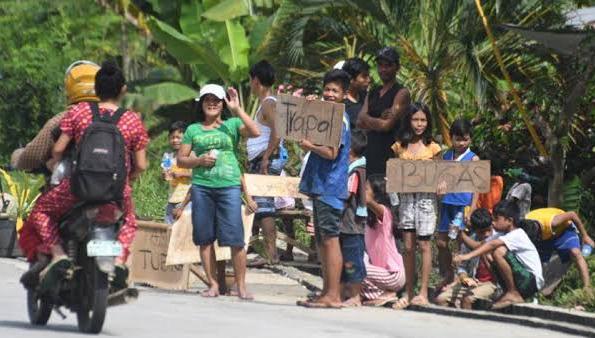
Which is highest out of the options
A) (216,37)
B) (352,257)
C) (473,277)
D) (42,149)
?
(216,37)

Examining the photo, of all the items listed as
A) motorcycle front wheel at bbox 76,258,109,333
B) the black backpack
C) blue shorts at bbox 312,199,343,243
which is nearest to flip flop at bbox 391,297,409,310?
blue shorts at bbox 312,199,343,243

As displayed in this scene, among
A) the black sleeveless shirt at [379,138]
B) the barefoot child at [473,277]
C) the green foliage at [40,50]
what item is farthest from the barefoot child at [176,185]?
the green foliage at [40,50]

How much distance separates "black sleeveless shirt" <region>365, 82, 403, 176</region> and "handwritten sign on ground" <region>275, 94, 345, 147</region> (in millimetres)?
1234

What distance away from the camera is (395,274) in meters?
15.1

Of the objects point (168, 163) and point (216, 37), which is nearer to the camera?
point (168, 163)

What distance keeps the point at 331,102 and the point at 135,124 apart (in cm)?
329

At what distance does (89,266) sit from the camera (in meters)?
11.2

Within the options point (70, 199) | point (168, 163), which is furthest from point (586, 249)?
point (70, 199)

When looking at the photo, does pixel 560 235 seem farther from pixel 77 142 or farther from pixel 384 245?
pixel 77 142

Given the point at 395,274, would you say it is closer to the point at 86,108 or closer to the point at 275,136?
the point at 275,136

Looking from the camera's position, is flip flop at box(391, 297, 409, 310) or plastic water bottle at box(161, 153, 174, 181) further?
plastic water bottle at box(161, 153, 174, 181)

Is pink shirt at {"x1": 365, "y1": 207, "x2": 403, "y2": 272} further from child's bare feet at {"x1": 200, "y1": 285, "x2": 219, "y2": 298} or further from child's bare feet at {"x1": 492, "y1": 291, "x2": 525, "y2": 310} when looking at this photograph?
child's bare feet at {"x1": 200, "y1": 285, "x2": 219, "y2": 298}

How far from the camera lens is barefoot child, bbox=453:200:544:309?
570 inches

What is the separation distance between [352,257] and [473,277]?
118 cm
